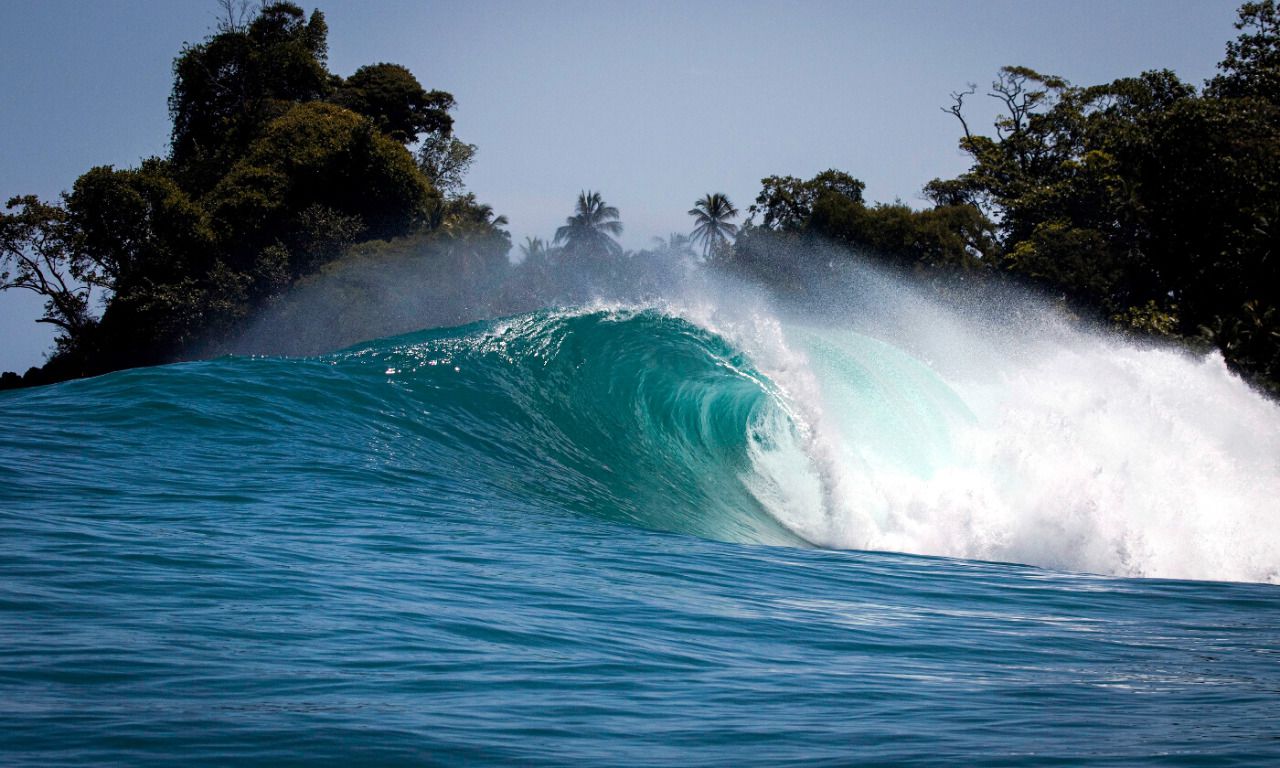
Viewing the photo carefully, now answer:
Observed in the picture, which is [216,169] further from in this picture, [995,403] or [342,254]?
[995,403]

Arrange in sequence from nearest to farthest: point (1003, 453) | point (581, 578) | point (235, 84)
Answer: point (581, 578), point (1003, 453), point (235, 84)

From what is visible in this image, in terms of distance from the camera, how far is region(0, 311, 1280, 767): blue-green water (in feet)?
11.9

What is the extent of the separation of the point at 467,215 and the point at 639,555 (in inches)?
1682

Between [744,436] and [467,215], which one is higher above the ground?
[467,215]

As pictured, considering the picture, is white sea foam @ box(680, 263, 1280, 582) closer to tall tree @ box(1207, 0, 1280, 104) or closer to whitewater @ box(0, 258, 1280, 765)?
whitewater @ box(0, 258, 1280, 765)

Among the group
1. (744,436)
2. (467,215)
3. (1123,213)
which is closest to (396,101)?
(467,215)

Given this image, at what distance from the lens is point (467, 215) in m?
48.9

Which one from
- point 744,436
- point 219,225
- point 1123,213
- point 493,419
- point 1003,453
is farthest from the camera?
point 219,225

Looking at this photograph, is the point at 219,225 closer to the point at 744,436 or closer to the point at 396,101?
the point at 396,101

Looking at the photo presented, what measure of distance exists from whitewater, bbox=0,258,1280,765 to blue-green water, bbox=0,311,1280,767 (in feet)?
0.09

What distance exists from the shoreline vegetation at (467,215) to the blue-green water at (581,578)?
13.8 m

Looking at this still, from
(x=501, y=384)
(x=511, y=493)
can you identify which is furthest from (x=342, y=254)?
(x=511, y=493)

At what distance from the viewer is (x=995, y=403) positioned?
16.2 m

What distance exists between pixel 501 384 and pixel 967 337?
45.5ft
